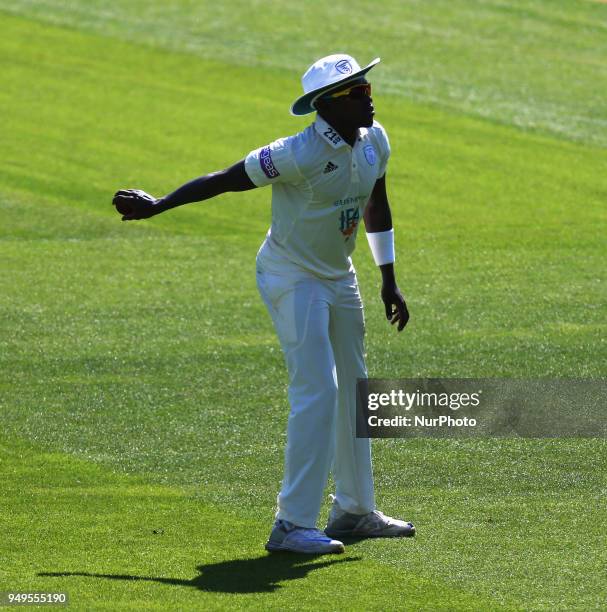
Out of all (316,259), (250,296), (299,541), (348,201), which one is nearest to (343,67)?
(348,201)

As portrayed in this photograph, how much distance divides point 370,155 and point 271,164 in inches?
21.3

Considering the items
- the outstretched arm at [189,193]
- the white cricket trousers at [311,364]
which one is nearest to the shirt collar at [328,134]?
the outstretched arm at [189,193]

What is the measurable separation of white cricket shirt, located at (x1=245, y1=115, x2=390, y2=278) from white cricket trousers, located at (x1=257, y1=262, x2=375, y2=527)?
0.09 meters

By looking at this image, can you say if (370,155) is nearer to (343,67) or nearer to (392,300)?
(343,67)

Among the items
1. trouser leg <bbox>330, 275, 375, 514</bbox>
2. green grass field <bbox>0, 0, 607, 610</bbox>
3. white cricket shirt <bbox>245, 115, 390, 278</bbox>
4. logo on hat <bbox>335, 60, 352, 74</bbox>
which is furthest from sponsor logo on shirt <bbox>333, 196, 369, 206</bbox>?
green grass field <bbox>0, 0, 607, 610</bbox>

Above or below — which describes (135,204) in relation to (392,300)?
above

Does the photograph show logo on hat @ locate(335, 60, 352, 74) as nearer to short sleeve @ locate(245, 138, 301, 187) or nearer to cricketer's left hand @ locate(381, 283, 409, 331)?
short sleeve @ locate(245, 138, 301, 187)

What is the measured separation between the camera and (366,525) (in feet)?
24.3

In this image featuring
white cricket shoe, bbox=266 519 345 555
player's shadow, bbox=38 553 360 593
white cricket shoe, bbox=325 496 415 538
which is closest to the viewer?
player's shadow, bbox=38 553 360 593

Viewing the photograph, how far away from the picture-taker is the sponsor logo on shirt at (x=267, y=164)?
696cm

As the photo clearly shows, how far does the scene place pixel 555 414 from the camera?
360 inches

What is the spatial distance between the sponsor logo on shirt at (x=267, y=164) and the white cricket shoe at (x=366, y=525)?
166cm

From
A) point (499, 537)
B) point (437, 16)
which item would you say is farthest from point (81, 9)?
point (499, 537)

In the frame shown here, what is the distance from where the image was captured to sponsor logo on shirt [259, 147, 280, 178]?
22.8 feet
